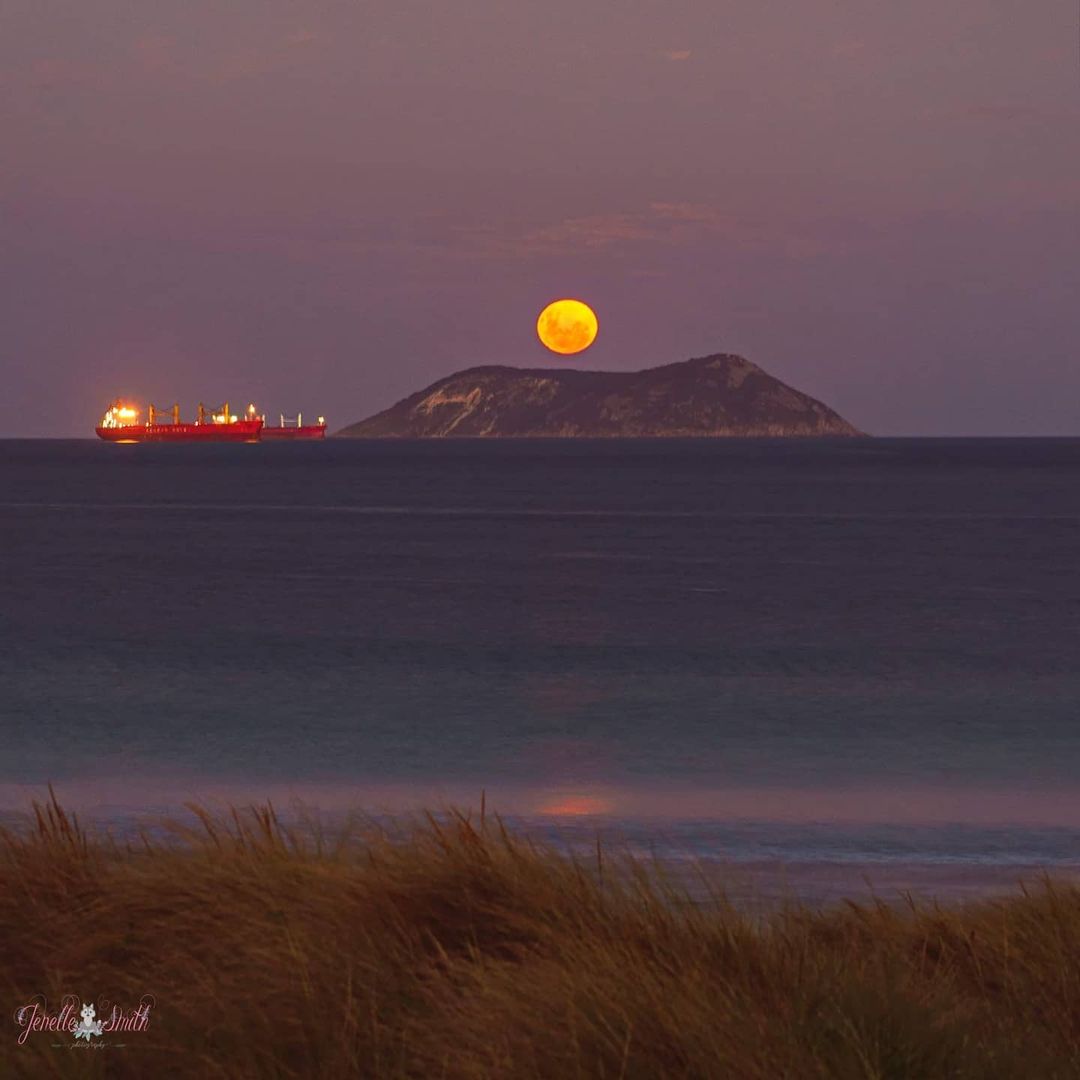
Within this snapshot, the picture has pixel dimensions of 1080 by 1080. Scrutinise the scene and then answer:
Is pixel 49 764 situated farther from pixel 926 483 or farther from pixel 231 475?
pixel 231 475

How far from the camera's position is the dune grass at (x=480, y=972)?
4.97 m

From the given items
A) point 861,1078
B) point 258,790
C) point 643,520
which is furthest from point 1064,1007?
point 643,520

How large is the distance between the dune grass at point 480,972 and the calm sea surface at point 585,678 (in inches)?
239

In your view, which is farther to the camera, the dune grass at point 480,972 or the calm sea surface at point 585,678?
the calm sea surface at point 585,678

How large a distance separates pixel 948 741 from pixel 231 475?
139 metres
